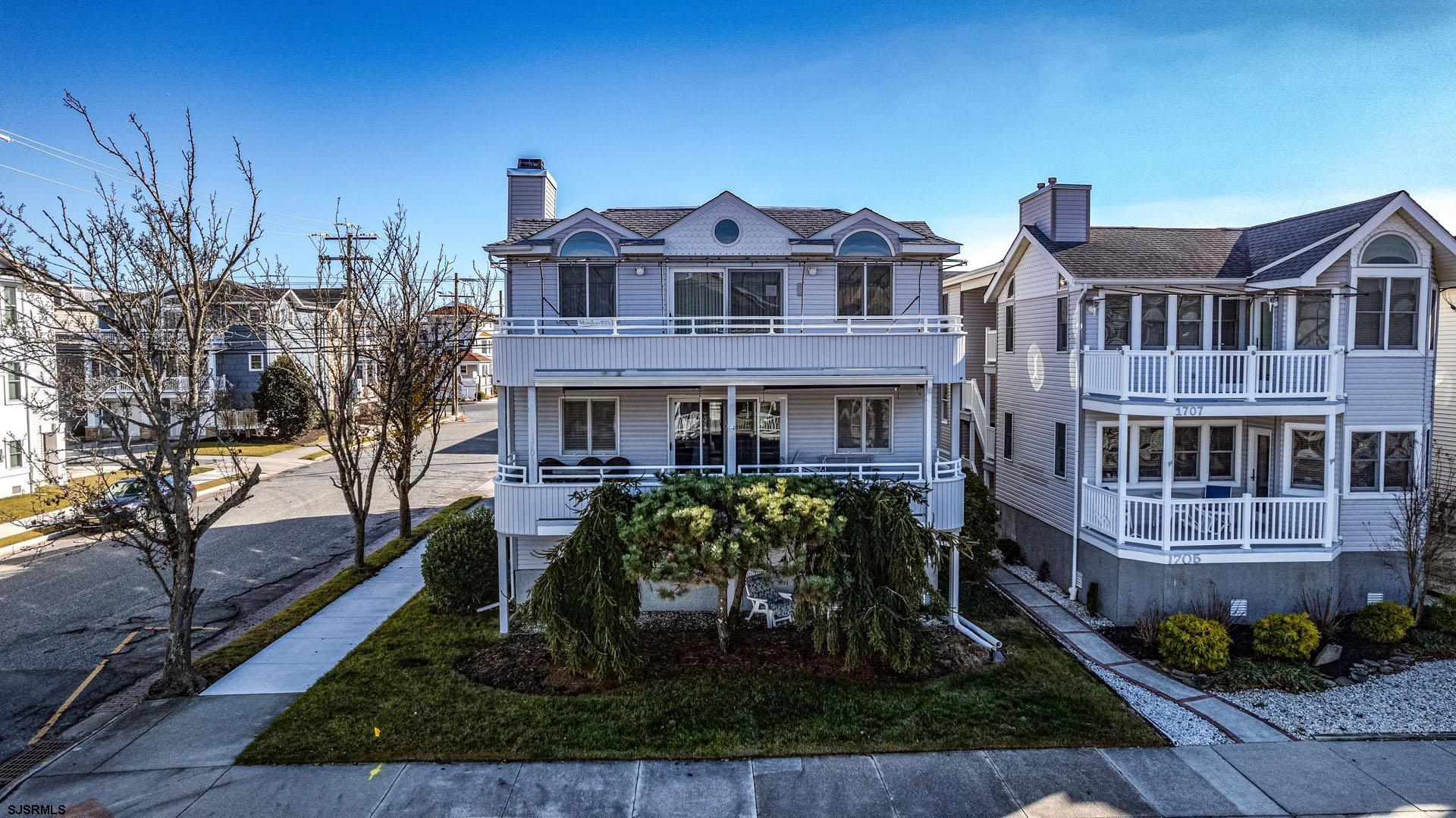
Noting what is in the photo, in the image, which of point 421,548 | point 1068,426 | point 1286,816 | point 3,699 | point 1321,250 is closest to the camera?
point 1286,816

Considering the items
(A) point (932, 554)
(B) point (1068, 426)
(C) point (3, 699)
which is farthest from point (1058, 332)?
(C) point (3, 699)

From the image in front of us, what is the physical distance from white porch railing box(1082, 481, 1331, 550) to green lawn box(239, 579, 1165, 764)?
3.43 meters

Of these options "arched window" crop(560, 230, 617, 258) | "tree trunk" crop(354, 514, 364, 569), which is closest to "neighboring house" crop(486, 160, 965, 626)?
"arched window" crop(560, 230, 617, 258)

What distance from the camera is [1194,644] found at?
502 inches

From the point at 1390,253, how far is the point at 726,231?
13.2 m

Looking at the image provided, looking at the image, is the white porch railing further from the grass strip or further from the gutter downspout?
the grass strip

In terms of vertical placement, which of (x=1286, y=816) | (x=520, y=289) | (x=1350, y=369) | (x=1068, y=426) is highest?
(x=520, y=289)

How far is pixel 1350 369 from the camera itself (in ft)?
50.0

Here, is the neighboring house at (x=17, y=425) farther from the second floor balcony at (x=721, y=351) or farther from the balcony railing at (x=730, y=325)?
the second floor balcony at (x=721, y=351)

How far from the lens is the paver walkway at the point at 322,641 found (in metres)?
12.4

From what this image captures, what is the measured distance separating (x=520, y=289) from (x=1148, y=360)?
13.0 metres

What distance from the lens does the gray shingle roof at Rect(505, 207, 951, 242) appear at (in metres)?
17.6

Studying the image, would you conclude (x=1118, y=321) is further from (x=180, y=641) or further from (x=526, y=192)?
(x=180, y=641)

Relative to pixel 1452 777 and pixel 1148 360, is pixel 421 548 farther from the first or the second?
pixel 1452 777
